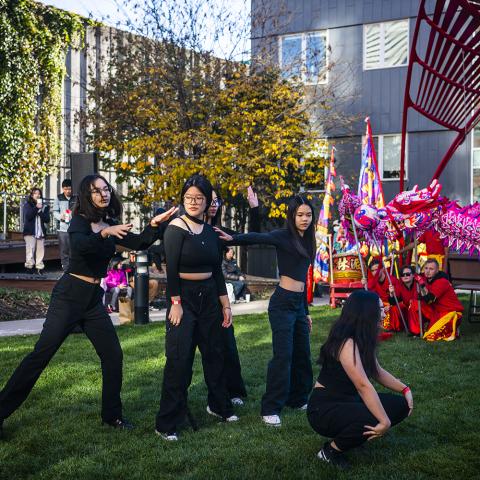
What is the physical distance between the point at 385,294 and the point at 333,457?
6746 millimetres

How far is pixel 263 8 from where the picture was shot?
21016 mm

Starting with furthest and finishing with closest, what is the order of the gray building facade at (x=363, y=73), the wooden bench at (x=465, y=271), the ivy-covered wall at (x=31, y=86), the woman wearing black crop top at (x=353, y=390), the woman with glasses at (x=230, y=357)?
the ivy-covered wall at (x=31, y=86)
the gray building facade at (x=363, y=73)
the wooden bench at (x=465, y=271)
the woman with glasses at (x=230, y=357)
the woman wearing black crop top at (x=353, y=390)

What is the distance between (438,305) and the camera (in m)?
10.5

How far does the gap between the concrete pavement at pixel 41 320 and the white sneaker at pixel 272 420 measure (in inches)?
232

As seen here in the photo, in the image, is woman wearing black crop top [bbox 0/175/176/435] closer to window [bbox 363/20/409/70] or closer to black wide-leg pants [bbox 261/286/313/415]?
black wide-leg pants [bbox 261/286/313/415]

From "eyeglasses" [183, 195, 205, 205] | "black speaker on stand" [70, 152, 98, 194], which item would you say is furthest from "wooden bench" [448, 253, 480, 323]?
"eyeglasses" [183, 195, 205, 205]

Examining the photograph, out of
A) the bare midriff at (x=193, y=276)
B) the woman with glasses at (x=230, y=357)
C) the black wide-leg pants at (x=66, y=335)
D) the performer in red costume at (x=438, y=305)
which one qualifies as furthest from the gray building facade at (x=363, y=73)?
the black wide-leg pants at (x=66, y=335)

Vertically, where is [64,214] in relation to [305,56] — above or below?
below

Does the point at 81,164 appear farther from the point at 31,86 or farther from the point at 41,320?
the point at 31,86

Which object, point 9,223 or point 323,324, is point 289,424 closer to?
point 323,324

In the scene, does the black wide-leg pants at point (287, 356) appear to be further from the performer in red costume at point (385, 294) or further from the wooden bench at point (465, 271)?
the wooden bench at point (465, 271)

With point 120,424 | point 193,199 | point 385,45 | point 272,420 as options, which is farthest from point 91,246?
point 385,45

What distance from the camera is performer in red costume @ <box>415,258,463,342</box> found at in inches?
404

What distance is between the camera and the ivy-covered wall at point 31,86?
23.4 m
